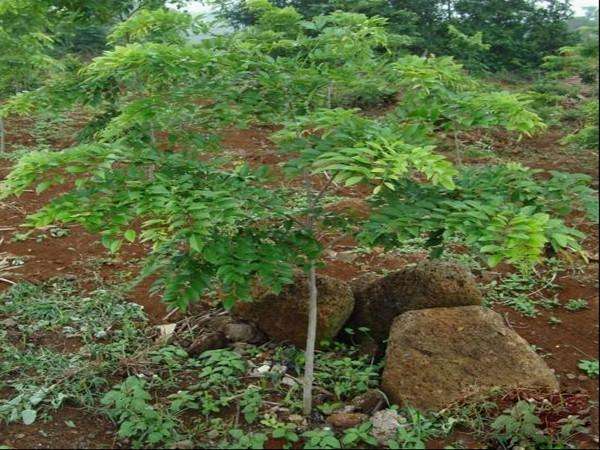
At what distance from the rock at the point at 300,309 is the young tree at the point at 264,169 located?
1.84ft

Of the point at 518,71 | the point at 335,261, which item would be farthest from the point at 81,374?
the point at 518,71

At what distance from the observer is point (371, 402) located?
3275 millimetres

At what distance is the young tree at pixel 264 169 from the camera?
7.35 ft

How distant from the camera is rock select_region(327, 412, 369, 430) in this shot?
3098 millimetres

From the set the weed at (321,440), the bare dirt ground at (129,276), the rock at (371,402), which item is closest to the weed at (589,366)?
the bare dirt ground at (129,276)

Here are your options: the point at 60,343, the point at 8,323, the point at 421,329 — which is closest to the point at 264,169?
the point at 421,329

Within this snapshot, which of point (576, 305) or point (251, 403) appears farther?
point (576, 305)

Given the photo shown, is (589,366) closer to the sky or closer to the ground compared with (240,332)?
closer to the sky

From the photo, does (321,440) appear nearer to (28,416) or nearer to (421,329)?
(421,329)

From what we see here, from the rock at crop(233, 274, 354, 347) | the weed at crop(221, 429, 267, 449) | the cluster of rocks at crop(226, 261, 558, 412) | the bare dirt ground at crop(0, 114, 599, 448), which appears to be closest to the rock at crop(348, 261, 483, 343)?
the cluster of rocks at crop(226, 261, 558, 412)

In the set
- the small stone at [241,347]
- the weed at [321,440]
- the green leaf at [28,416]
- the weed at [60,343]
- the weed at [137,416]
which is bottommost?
the weed at [60,343]

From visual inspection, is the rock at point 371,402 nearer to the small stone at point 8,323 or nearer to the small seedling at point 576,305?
the small seedling at point 576,305

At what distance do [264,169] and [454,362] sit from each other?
4.96 ft

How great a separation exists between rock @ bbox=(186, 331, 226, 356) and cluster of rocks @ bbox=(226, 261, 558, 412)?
0.08 m
